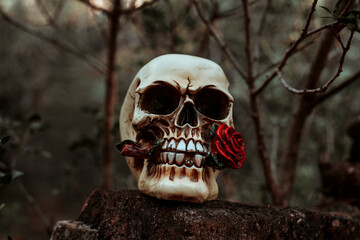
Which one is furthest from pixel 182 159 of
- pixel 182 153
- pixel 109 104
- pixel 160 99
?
pixel 109 104

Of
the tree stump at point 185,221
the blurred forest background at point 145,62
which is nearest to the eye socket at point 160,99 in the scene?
the tree stump at point 185,221

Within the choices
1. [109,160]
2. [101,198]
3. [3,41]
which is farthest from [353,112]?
[3,41]

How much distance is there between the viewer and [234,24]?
14.3 feet

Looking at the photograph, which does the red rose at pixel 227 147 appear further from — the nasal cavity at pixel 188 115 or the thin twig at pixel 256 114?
the thin twig at pixel 256 114

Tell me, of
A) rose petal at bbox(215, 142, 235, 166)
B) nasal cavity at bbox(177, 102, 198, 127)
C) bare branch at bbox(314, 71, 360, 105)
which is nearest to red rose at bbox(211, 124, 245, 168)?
rose petal at bbox(215, 142, 235, 166)

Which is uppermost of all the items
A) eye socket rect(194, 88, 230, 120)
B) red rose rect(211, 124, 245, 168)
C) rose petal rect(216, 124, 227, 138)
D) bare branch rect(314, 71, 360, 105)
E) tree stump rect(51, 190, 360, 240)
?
bare branch rect(314, 71, 360, 105)

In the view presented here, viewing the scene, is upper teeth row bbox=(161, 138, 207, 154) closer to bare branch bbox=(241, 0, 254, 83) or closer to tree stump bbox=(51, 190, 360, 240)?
tree stump bbox=(51, 190, 360, 240)

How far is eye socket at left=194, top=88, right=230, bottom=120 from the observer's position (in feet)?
4.67

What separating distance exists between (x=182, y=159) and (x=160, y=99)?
353mm

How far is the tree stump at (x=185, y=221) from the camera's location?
114cm

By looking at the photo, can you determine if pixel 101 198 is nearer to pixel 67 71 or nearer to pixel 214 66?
pixel 214 66

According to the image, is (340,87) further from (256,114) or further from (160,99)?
(160,99)

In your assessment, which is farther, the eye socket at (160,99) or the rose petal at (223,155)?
the eye socket at (160,99)

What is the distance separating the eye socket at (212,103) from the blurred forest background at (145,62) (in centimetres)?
28
